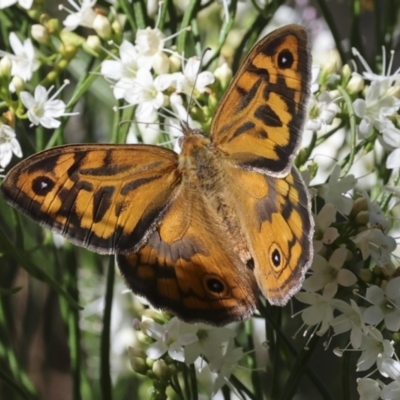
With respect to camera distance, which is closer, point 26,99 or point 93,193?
point 93,193

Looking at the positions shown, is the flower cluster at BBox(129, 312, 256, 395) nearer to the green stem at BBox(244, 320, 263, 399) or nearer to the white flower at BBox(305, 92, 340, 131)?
the green stem at BBox(244, 320, 263, 399)

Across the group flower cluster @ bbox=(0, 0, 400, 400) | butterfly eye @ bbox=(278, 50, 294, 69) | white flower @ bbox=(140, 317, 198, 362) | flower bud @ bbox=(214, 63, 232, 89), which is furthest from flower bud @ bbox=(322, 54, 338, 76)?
white flower @ bbox=(140, 317, 198, 362)

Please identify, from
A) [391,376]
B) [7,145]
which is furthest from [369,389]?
[7,145]

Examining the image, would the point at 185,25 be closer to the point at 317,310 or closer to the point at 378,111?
the point at 378,111

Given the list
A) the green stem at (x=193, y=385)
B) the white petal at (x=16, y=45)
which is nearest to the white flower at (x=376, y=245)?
the green stem at (x=193, y=385)

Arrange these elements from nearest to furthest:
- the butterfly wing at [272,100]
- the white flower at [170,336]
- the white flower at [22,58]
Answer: the butterfly wing at [272,100], the white flower at [170,336], the white flower at [22,58]

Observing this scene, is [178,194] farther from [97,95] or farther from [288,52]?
[97,95]

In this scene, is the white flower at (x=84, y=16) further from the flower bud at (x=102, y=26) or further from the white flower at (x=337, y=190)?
the white flower at (x=337, y=190)
